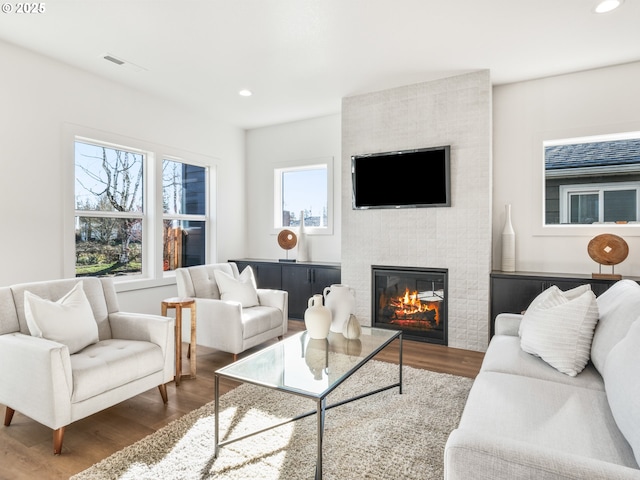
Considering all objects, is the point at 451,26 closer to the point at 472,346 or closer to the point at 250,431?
the point at 472,346

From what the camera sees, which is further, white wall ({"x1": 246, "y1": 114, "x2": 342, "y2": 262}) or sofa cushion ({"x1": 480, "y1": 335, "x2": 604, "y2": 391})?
white wall ({"x1": 246, "y1": 114, "x2": 342, "y2": 262})

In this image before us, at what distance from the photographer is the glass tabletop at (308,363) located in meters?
1.84

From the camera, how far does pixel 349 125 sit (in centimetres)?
445

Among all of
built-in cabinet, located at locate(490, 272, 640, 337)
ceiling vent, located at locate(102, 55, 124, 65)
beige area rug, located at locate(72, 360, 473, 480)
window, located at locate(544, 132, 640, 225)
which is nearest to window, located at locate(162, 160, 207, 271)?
ceiling vent, located at locate(102, 55, 124, 65)

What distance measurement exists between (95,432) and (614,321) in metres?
2.84

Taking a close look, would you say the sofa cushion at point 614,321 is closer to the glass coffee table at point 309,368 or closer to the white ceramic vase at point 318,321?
the glass coffee table at point 309,368

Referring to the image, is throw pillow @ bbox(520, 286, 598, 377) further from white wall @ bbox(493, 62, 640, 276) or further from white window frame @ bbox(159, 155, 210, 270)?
white window frame @ bbox(159, 155, 210, 270)

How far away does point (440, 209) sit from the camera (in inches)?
157

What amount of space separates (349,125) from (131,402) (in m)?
3.49

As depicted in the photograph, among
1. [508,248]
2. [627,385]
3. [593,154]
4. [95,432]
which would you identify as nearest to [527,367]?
[627,385]

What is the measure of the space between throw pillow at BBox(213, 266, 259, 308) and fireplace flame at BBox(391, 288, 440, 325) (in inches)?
62.9

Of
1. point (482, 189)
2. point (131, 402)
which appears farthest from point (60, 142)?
point (482, 189)

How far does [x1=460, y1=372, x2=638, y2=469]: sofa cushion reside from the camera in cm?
130

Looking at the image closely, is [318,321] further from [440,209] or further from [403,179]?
[403,179]
